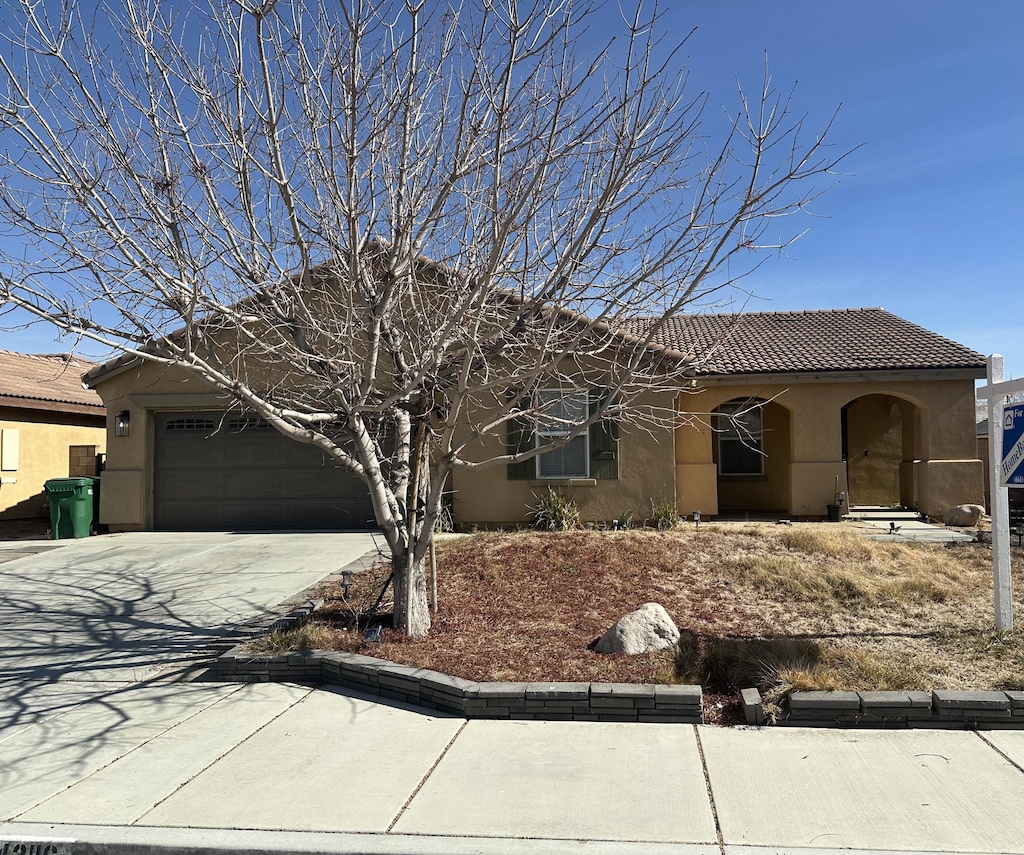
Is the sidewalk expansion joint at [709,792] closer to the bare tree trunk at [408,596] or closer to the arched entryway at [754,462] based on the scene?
the bare tree trunk at [408,596]

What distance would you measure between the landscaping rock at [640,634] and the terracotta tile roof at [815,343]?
696 cm

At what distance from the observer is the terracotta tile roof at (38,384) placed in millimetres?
18156

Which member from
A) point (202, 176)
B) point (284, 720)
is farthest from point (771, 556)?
point (202, 176)

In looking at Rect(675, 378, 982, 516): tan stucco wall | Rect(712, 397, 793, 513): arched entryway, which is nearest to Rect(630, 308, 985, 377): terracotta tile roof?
Rect(675, 378, 982, 516): tan stucco wall

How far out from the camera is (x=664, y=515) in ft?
44.7

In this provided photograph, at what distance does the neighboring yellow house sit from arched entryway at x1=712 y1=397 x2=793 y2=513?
1250 centimetres

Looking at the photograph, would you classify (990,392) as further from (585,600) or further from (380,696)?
(380,696)

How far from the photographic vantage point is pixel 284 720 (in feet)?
19.2

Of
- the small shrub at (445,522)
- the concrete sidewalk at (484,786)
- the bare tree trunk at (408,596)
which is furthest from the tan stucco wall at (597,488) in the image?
the concrete sidewalk at (484,786)

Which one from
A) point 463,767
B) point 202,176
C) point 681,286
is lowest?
point 463,767

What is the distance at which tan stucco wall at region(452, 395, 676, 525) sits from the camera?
13984 mm

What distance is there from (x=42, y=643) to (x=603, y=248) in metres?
6.38

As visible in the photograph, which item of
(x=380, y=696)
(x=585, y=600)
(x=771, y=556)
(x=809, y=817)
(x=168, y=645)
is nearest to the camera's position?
(x=809, y=817)

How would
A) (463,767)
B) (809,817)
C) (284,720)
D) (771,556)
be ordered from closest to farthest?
(809,817) < (463,767) < (284,720) < (771,556)
